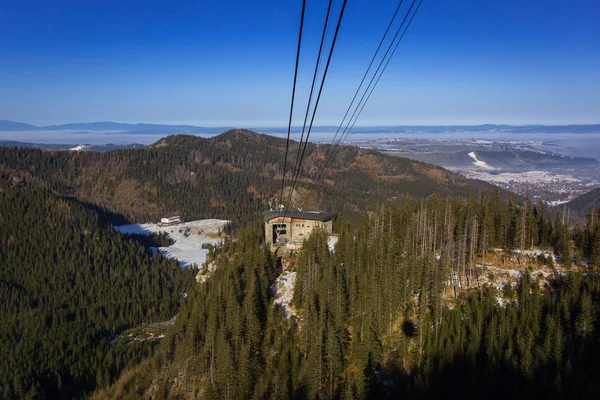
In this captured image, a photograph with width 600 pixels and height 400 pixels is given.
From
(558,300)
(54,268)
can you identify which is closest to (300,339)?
(558,300)

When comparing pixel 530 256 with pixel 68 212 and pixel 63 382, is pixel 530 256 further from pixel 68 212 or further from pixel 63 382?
pixel 68 212

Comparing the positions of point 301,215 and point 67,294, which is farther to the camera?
point 67,294

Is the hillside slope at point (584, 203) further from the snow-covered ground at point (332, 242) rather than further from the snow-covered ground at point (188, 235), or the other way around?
the snow-covered ground at point (188, 235)

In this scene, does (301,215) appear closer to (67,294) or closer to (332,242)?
(332,242)

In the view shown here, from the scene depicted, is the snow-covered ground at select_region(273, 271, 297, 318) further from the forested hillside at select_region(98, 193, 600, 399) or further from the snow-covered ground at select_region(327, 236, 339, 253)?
the snow-covered ground at select_region(327, 236, 339, 253)

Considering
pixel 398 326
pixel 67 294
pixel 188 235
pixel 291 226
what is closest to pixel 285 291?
pixel 291 226

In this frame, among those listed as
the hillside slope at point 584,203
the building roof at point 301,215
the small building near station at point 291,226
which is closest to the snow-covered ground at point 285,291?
the small building near station at point 291,226
